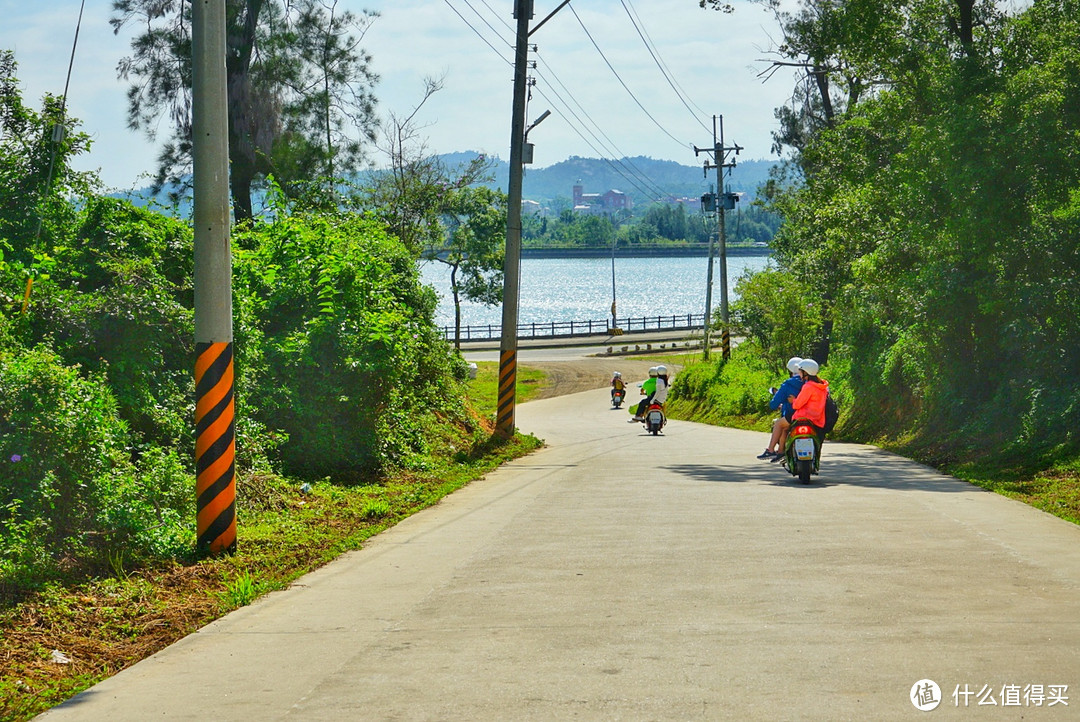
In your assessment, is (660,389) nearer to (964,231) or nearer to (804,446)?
(964,231)

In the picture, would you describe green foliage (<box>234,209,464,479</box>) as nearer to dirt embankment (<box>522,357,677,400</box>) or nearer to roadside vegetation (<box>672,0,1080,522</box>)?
roadside vegetation (<box>672,0,1080,522</box>)

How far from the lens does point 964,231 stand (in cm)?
1761

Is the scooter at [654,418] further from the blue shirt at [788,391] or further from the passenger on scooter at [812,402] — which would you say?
the passenger on scooter at [812,402]

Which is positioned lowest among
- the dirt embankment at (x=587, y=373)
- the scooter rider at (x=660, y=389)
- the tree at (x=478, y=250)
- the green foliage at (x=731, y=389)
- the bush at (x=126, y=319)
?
the dirt embankment at (x=587, y=373)

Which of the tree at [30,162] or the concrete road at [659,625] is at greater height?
the tree at [30,162]

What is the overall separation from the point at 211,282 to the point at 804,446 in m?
8.81

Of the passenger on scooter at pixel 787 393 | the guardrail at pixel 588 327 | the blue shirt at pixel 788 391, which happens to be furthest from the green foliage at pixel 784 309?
the guardrail at pixel 588 327

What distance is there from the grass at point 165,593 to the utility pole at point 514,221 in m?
10.2

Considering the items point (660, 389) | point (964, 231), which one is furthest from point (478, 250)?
point (964, 231)

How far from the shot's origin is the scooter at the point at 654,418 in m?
31.4

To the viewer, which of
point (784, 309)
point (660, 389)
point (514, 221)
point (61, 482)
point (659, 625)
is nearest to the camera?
point (659, 625)

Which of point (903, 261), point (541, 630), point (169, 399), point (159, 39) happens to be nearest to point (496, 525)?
point (169, 399)

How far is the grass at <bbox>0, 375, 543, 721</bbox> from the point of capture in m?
6.89

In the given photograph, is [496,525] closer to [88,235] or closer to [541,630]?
[541,630]
